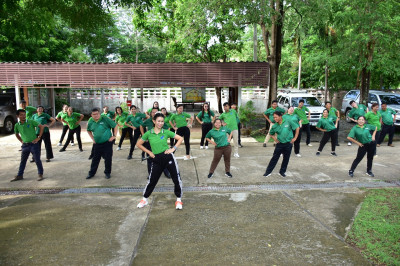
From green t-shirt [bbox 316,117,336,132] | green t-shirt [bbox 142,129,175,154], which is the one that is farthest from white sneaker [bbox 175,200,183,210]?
green t-shirt [bbox 316,117,336,132]

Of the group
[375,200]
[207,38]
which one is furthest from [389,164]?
[207,38]

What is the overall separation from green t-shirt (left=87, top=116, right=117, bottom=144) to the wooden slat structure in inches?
290

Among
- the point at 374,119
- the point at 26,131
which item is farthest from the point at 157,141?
the point at 374,119

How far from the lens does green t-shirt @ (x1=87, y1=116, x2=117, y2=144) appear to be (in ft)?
24.7

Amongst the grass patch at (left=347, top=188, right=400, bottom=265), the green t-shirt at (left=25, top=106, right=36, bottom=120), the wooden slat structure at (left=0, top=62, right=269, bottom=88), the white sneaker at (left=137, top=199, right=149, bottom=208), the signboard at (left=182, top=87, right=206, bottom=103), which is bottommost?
the grass patch at (left=347, top=188, right=400, bottom=265)

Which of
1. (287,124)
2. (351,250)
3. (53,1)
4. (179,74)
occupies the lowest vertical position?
(351,250)

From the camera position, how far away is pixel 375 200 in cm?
622

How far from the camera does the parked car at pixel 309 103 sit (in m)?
14.7

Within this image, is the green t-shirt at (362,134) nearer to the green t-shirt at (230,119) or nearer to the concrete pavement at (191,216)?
the concrete pavement at (191,216)

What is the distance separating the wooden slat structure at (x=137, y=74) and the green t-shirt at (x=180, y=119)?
5.56 meters

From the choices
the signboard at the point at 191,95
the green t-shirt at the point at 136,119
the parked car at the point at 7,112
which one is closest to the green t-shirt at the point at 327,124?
the green t-shirt at the point at 136,119

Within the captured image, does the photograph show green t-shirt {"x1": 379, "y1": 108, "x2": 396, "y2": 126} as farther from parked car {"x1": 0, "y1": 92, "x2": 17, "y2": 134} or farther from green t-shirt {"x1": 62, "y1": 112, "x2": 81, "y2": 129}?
parked car {"x1": 0, "y1": 92, "x2": 17, "y2": 134}

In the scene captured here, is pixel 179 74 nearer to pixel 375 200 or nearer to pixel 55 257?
pixel 375 200

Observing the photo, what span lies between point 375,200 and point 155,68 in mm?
11324
